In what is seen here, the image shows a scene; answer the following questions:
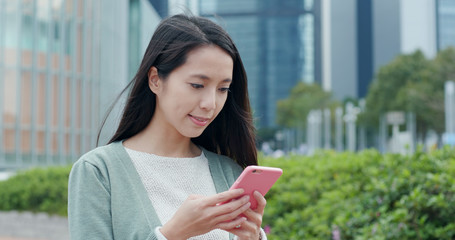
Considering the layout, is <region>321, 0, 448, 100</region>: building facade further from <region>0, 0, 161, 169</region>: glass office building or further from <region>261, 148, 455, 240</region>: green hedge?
<region>261, 148, 455, 240</region>: green hedge

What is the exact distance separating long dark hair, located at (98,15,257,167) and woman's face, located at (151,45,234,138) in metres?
0.03

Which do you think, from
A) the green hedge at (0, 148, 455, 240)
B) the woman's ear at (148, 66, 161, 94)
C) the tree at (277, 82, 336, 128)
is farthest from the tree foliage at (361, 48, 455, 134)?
the woman's ear at (148, 66, 161, 94)

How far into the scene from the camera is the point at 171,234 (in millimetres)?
1644

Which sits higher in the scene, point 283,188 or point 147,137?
point 147,137

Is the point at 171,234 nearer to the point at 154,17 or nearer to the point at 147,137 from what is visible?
the point at 147,137

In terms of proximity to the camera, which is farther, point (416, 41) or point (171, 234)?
point (416, 41)

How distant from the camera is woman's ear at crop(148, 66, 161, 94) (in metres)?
1.93

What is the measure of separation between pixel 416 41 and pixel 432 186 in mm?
84411

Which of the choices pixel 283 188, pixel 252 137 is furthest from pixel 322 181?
pixel 252 137

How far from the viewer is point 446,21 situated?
76000mm

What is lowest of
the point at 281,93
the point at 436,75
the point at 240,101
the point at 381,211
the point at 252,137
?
the point at 281,93

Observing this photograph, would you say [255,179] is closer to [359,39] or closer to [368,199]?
[368,199]

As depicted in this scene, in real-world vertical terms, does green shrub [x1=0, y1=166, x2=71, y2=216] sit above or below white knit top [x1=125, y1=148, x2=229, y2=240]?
below

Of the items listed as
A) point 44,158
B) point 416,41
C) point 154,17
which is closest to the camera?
point 44,158
